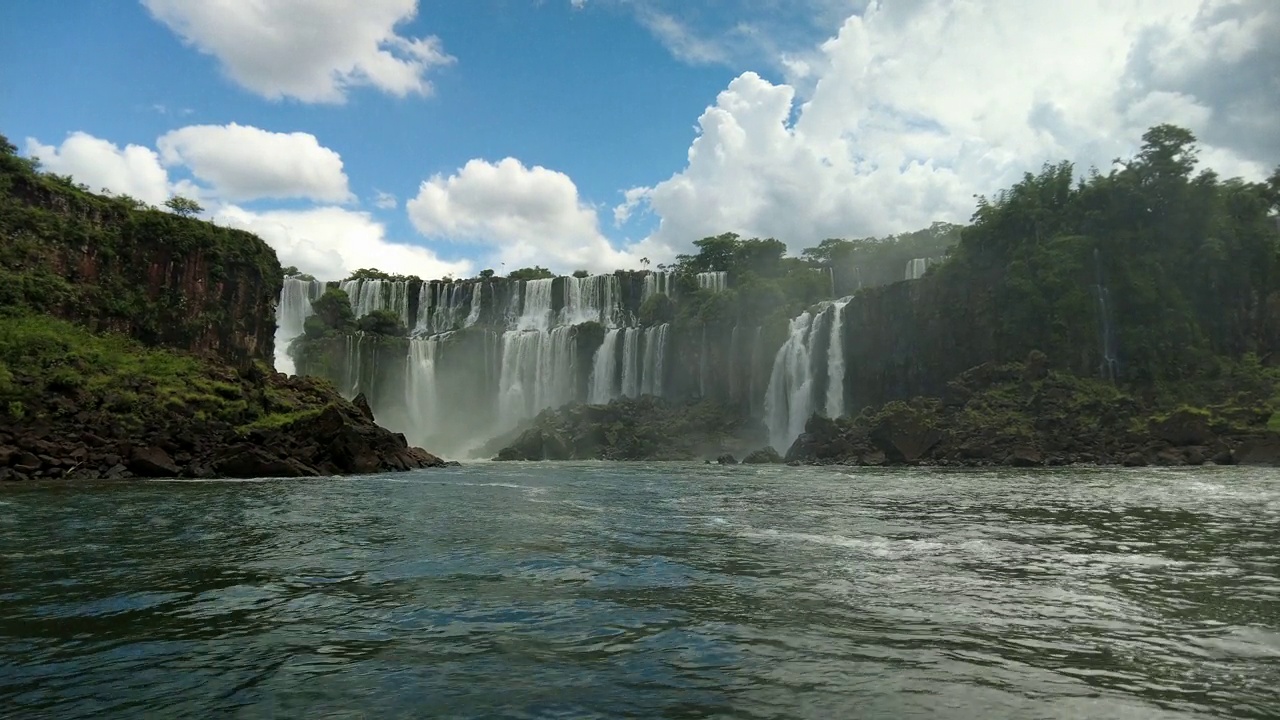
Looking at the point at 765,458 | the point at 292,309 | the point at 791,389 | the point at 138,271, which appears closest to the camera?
the point at 138,271

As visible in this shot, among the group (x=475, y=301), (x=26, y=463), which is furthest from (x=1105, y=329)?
(x=26, y=463)

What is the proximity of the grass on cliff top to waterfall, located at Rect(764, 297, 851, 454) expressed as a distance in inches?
1503

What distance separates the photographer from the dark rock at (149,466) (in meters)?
27.8

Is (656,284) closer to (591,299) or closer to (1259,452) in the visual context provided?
(591,299)

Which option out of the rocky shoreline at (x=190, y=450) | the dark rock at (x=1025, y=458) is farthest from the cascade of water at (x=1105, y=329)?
the rocky shoreline at (x=190, y=450)

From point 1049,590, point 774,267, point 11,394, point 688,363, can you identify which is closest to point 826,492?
point 1049,590

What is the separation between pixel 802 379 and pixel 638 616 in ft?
190

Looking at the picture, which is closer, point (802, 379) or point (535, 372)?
point (802, 379)

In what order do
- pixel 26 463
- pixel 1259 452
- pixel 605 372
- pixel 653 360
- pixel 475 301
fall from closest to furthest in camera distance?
1. pixel 26 463
2. pixel 1259 452
3. pixel 605 372
4. pixel 653 360
5. pixel 475 301

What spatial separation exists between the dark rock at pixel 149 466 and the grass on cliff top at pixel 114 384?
467 centimetres

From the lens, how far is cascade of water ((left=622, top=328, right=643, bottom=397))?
75.5 meters

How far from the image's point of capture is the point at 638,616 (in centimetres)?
757

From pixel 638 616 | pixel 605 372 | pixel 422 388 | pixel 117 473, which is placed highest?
pixel 605 372

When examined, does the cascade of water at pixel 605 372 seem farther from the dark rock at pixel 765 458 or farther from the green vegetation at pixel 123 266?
the green vegetation at pixel 123 266
